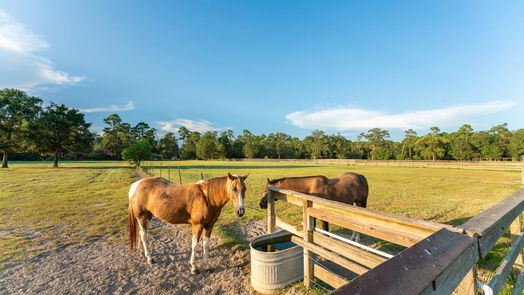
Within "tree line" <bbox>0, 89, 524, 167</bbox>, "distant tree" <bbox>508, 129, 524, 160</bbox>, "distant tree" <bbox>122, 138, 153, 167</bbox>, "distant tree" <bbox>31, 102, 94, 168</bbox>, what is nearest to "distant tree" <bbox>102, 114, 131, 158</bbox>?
"tree line" <bbox>0, 89, 524, 167</bbox>

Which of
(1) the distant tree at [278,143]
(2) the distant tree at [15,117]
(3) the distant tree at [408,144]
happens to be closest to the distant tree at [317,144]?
(1) the distant tree at [278,143]

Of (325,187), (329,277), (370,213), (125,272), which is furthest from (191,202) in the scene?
(370,213)

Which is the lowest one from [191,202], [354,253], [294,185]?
[354,253]

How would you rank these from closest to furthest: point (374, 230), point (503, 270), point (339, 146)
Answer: point (503, 270) < point (374, 230) < point (339, 146)

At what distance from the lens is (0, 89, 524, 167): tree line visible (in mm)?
29094

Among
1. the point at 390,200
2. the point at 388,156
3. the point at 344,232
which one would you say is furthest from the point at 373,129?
the point at 344,232

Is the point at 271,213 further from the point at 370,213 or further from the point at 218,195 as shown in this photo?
the point at 370,213

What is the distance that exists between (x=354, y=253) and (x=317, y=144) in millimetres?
82929

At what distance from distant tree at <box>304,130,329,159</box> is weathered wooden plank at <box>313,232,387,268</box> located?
271ft

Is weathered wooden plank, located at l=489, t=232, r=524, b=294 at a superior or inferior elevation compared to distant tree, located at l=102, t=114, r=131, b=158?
inferior

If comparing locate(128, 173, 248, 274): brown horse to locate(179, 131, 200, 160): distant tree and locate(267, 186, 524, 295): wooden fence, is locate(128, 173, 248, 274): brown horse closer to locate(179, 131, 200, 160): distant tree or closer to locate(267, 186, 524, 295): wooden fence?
locate(267, 186, 524, 295): wooden fence

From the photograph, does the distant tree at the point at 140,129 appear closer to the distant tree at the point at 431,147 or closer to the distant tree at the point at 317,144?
the distant tree at the point at 317,144

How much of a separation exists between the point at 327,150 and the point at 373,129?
18.2 metres

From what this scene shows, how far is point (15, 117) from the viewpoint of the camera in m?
29.1
